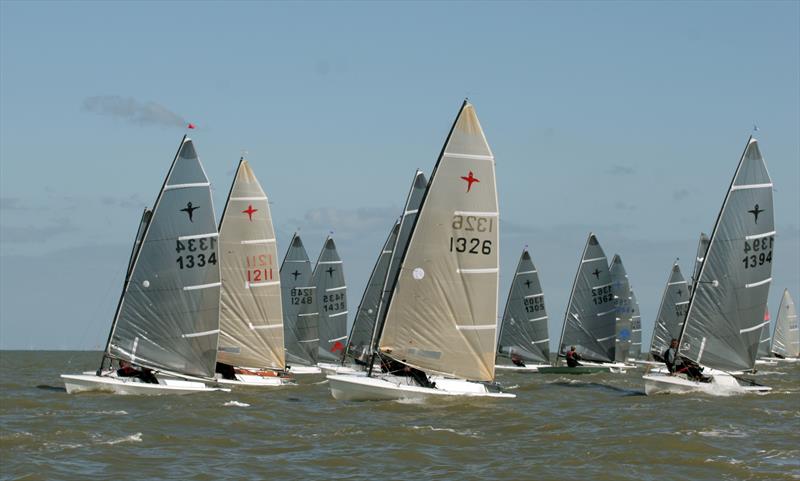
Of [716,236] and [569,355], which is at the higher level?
[716,236]

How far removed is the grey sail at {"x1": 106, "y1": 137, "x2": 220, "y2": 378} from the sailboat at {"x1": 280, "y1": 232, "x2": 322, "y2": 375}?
20.7 meters

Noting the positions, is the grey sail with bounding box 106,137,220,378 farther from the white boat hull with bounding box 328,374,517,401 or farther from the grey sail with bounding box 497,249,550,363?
the grey sail with bounding box 497,249,550,363

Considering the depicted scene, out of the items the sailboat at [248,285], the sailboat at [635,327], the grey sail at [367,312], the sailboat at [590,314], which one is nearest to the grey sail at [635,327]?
the sailboat at [635,327]

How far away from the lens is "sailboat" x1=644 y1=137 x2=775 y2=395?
144 ft

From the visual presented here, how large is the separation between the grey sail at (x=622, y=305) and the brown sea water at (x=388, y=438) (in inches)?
1397

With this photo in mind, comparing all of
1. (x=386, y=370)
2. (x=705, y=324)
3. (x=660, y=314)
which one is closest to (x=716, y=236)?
(x=705, y=324)

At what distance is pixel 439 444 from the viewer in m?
28.2

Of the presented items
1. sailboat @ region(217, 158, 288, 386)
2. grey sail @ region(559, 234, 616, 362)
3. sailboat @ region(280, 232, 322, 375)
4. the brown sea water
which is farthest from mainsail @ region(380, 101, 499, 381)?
grey sail @ region(559, 234, 616, 362)

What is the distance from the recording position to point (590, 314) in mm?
69625

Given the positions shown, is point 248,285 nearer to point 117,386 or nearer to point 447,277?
point 117,386

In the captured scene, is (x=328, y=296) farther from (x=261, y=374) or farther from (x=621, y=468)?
(x=621, y=468)

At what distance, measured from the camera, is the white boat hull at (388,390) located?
118 ft

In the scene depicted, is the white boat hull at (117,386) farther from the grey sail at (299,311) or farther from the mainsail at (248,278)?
the grey sail at (299,311)

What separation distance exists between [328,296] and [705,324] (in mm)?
26244
